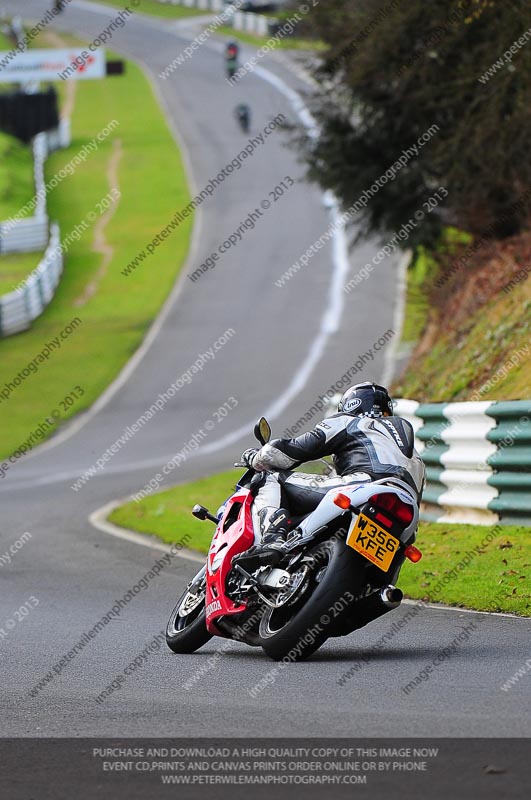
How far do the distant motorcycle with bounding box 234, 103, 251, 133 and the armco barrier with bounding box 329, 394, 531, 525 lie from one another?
45802 millimetres

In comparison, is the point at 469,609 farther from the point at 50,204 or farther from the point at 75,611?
the point at 50,204

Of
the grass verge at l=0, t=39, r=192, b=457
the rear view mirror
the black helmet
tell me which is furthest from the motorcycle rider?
the grass verge at l=0, t=39, r=192, b=457

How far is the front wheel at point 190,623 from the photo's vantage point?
8336 mm

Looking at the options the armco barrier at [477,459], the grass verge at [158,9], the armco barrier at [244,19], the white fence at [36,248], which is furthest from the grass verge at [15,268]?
the grass verge at [158,9]

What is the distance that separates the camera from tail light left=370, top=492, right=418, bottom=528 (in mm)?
7543

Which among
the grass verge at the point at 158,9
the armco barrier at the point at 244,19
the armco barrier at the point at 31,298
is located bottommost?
the grass verge at the point at 158,9

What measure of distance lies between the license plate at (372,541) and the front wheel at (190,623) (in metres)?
1.32

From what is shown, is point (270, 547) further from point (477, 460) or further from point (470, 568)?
point (477, 460)

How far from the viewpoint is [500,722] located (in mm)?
5707

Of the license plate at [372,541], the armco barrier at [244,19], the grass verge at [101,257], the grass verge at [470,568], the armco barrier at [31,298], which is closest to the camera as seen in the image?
the license plate at [372,541]

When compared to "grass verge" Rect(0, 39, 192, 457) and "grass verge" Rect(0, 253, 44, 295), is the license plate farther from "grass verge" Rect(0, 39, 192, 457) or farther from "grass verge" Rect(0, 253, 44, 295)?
"grass verge" Rect(0, 253, 44, 295)

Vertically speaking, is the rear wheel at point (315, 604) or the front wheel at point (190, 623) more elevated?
the rear wheel at point (315, 604)

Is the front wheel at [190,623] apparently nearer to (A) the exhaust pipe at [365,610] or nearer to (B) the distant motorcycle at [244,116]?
(A) the exhaust pipe at [365,610]
